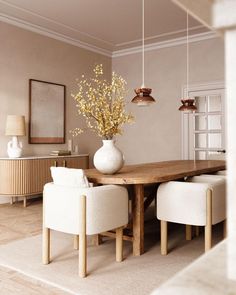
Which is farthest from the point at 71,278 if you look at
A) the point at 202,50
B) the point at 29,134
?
the point at 202,50

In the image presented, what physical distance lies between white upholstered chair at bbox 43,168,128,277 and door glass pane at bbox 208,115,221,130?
12.1ft

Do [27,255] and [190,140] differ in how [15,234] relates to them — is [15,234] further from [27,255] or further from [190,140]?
[190,140]

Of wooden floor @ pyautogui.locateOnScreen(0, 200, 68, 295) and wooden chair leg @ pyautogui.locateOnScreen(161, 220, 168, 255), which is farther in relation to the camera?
wooden chair leg @ pyautogui.locateOnScreen(161, 220, 168, 255)

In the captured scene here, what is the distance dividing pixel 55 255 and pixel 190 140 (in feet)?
12.7

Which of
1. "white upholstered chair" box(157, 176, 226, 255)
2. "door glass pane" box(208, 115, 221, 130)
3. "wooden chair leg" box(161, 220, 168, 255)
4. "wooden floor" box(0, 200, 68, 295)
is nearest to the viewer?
"wooden floor" box(0, 200, 68, 295)

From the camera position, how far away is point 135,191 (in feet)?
8.63

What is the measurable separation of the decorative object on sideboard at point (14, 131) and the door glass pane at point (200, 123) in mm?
3035

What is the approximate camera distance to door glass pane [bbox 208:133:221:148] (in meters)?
5.56

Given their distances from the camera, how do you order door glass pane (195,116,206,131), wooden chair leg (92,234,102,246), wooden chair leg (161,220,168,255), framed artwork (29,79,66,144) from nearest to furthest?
wooden chair leg (161,220,168,255) → wooden chair leg (92,234,102,246) → framed artwork (29,79,66,144) → door glass pane (195,116,206,131)

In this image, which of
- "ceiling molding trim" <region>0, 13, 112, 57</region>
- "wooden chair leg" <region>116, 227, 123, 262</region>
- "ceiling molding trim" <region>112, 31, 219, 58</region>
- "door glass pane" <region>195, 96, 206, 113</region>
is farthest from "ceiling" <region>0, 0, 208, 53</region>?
"wooden chair leg" <region>116, 227, 123, 262</region>

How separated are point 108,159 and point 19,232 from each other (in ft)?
4.64

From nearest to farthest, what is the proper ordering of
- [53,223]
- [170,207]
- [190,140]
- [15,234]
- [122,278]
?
[122,278], [53,223], [170,207], [15,234], [190,140]

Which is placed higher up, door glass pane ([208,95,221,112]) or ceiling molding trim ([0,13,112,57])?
ceiling molding trim ([0,13,112,57])

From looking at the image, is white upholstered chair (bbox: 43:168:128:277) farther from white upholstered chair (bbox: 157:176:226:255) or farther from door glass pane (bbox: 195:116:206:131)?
door glass pane (bbox: 195:116:206:131)
